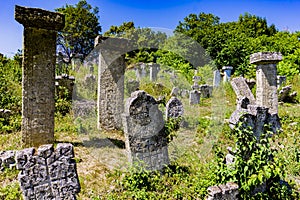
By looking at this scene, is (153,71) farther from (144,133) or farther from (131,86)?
(144,133)

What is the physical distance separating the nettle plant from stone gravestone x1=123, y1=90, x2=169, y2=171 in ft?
3.82

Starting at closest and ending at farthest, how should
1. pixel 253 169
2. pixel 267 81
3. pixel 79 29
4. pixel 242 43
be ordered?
pixel 253 169, pixel 267 81, pixel 242 43, pixel 79 29

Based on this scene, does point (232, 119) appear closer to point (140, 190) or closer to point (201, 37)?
point (140, 190)

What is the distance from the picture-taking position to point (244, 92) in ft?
34.4

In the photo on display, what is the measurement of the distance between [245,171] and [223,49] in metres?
21.9

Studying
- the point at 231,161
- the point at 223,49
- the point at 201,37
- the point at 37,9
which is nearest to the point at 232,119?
the point at 231,161

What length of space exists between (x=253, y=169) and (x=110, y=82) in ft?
14.9

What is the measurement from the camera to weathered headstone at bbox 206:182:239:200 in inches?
128

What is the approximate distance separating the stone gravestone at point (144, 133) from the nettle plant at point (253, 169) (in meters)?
1.17

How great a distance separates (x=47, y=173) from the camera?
2.99m

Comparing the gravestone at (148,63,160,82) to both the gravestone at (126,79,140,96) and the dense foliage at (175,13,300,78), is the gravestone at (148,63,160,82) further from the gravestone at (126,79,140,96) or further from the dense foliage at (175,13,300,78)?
the dense foliage at (175,13,300,78)

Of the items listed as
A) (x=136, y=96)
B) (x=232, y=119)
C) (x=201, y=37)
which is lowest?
(x=232, y=119)

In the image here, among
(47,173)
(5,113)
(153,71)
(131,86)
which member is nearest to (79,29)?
(153,71)

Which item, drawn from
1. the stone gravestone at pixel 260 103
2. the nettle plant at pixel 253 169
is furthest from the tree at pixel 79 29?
the nettle plant at pixel 253 169
